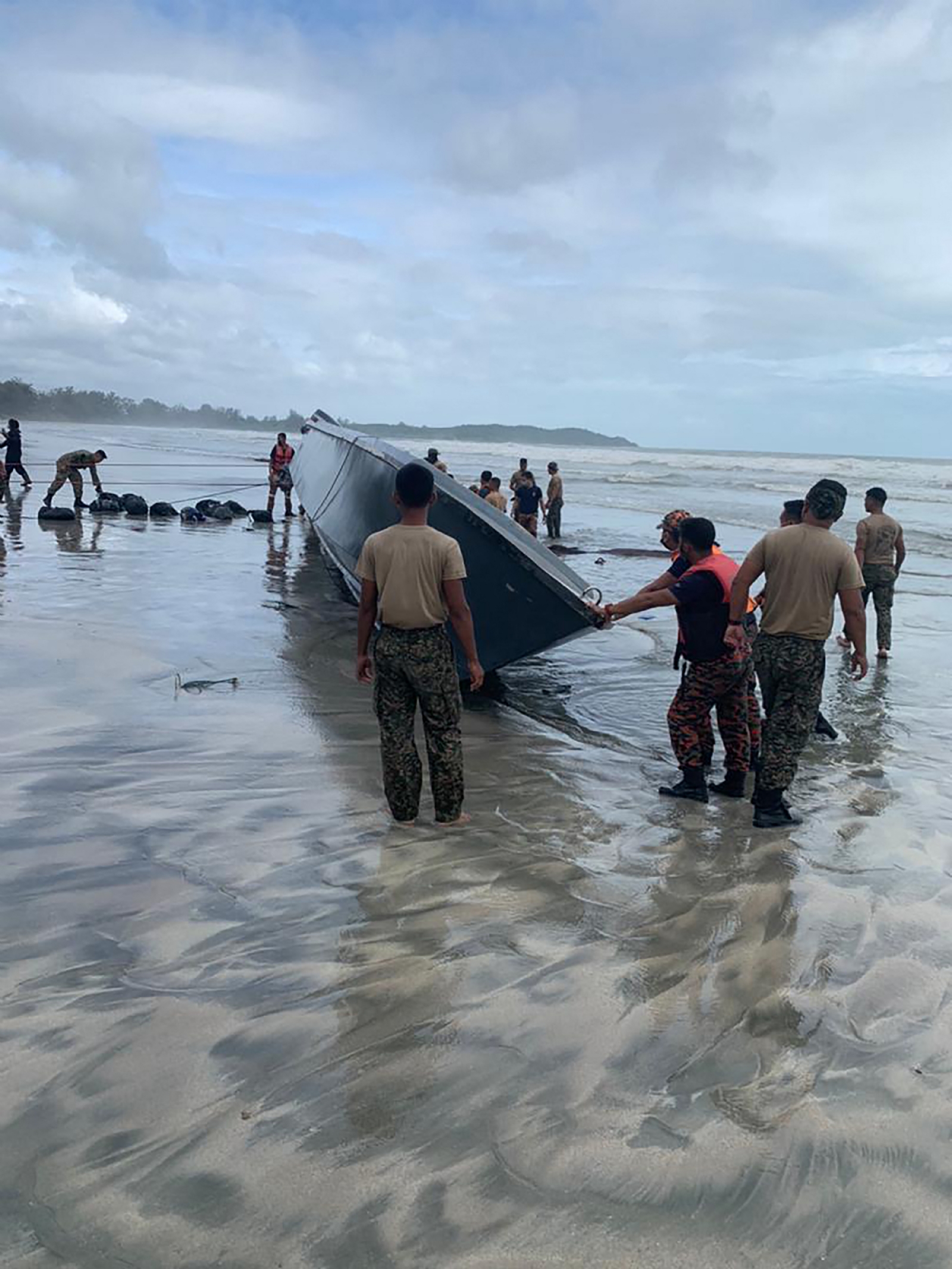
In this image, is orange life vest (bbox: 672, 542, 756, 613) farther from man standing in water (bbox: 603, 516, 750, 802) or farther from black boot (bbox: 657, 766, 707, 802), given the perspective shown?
black boot (bbox: 657, 766, 707, 802)

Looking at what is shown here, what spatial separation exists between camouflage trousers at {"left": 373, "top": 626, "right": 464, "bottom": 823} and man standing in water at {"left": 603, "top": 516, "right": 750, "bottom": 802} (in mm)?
1271

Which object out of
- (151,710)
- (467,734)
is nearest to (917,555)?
(467,734)

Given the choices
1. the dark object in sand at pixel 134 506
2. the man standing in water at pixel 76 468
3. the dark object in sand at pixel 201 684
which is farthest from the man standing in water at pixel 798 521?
the dark object in sand at pixel 134 506

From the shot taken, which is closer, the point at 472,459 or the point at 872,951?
the point at 872,951

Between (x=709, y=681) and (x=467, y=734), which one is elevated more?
(x=709, y=681)

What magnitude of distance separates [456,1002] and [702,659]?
2.79m

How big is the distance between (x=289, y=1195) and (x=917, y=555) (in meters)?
19.8

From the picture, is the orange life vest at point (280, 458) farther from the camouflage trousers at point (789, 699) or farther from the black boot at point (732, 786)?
the camouflage trousers at point (789, 699)

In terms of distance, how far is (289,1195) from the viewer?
2361 millimetres

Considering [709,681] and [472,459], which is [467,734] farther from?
[472,459]

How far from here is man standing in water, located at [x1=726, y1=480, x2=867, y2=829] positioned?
4.97 m

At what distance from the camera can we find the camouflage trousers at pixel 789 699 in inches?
197

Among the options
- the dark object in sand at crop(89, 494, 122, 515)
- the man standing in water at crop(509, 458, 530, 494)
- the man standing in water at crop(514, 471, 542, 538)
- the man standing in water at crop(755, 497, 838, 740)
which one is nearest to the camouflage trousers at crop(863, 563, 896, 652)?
the man standing in water at crop(755, 497, 838, 740)

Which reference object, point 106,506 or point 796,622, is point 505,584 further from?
point 106,506
